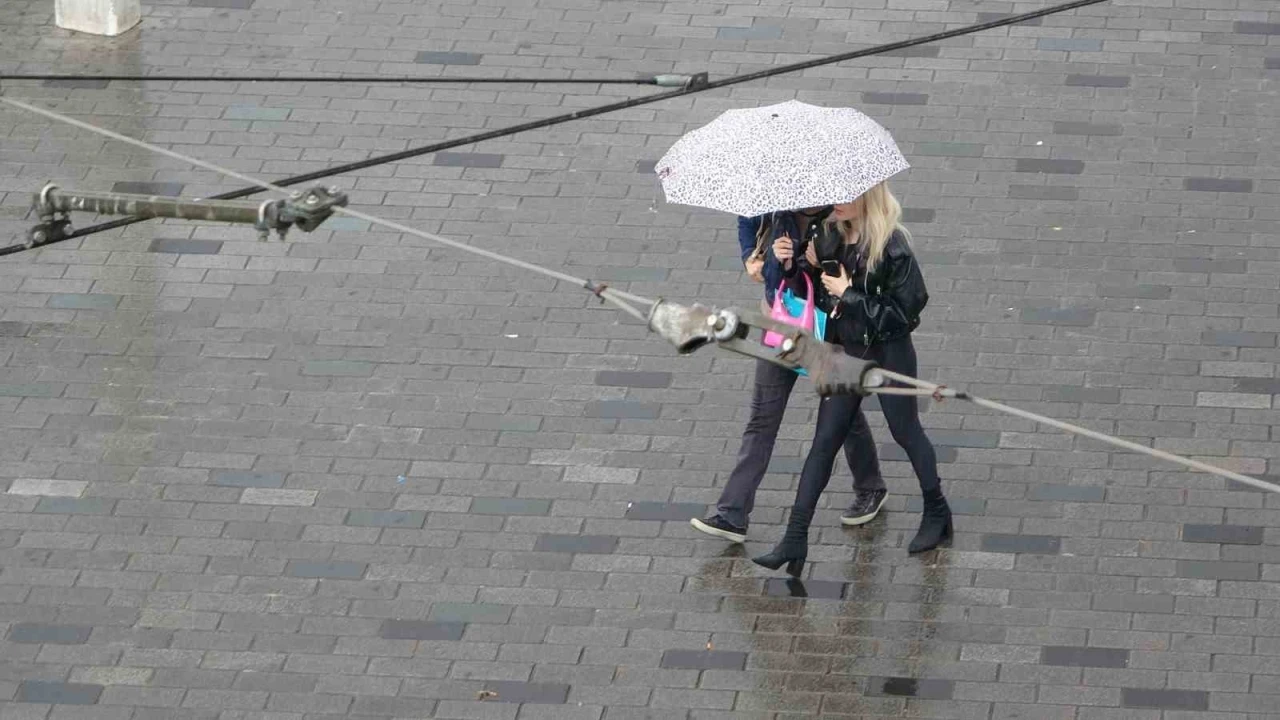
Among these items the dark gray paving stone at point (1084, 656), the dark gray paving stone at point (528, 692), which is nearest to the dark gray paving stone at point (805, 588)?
the dark gray paving stone at point (1084, 656)

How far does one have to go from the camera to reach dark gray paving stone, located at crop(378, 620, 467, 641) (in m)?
9.22

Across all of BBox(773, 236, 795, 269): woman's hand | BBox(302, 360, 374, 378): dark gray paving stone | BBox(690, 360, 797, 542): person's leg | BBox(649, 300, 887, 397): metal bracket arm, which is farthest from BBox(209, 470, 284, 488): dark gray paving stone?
BBox(649, 300, 887, 397): metal bracket arm

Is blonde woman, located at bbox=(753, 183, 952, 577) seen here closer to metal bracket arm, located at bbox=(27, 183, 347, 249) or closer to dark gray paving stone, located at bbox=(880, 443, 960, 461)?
dark gray paving stone, located at bbox=(880, 443, 960, 461)

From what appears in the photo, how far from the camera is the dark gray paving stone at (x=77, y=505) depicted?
398 inches

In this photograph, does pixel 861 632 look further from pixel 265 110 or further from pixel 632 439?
pixel 265 110

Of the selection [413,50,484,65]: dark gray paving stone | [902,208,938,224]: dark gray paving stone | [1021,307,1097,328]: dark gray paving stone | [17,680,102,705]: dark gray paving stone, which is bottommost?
[413,50,484,65]: dark gray paving stone

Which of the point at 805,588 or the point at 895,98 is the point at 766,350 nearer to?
the point at 805,588

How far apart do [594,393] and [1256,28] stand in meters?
5.77

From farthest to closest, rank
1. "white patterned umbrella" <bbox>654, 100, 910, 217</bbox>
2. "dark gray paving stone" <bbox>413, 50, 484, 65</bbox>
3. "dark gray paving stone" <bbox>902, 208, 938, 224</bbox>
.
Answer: "dark gray paving stone" <bbox>413, 50, 484, 65</bbox> < "dark gray paving stone" <bbox>902, 208, 938, 224</bbox> < "white patterned umbrella" <bbox>654, 100, 910, 217</bbox>

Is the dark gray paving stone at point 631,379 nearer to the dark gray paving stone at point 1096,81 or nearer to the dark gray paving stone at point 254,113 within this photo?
the dark gray paving stone at point 254,113

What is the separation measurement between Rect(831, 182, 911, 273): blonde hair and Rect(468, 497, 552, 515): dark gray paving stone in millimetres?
2095

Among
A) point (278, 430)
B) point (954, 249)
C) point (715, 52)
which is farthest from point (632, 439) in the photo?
point (715, 52)

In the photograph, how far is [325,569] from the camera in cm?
967

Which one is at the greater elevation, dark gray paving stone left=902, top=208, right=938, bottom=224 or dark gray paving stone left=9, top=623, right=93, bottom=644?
dark gray paving stone left=9, top=623, right=93, bottom=644
